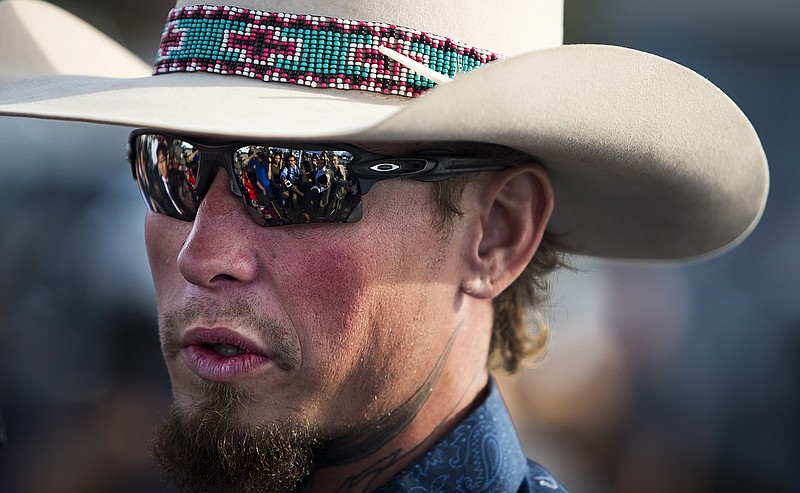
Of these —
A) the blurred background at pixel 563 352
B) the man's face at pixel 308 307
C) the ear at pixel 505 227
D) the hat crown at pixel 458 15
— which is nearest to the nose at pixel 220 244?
the man's face at pixel 308 307

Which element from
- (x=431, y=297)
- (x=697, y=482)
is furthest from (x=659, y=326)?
(x=431, y=297)

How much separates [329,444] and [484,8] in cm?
111

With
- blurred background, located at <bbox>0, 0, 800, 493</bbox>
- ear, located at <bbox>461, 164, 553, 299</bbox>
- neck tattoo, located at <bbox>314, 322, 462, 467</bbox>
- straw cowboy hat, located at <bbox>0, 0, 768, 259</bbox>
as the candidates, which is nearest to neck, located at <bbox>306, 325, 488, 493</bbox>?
neck tattoo, located at <bbox>314, 322, 462, 467</bbox>

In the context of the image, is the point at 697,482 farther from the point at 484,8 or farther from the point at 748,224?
the point at 484,8

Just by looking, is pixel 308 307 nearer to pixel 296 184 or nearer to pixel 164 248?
pixel 296 184

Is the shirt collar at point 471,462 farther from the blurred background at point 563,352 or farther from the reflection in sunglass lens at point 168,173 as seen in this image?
the blurred background at point 563,352

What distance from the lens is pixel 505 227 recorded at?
7.57ft

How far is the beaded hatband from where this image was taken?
1.96 meters

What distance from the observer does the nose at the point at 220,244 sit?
78.7 inches

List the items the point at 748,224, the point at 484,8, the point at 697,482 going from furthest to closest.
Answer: the point at 697,482, the point at 748,224, the point at 484,8

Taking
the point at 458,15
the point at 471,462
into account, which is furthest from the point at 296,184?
the point at 471,462

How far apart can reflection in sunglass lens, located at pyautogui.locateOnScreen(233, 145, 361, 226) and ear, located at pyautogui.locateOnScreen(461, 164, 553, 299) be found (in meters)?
0.39

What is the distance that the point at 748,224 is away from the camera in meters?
2.38

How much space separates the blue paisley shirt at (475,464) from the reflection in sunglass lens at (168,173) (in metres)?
0.81
